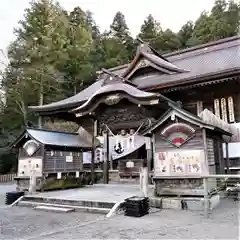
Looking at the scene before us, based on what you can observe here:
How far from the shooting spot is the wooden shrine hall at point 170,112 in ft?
22.8

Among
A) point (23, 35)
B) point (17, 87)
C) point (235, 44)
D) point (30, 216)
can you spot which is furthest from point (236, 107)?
point (23, 35)

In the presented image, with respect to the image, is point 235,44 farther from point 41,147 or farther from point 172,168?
point 41,147

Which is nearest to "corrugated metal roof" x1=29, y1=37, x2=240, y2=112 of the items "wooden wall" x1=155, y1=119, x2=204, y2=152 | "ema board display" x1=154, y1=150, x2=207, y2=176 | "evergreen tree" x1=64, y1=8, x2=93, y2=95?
"wooden wall" x1=155, y1=119, x2=204, y2=152

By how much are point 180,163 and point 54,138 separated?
19.1ft

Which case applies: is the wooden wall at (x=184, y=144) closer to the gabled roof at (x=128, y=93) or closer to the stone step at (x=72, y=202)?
the gabled roof at (x=128, y=93)

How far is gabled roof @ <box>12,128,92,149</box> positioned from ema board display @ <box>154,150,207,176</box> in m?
4.76

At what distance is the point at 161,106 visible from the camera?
9867 mm

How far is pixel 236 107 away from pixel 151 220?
226 inches

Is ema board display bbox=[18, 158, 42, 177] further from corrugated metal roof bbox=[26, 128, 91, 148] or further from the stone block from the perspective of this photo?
the stone block

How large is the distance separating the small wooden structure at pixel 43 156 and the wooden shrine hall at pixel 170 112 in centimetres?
144

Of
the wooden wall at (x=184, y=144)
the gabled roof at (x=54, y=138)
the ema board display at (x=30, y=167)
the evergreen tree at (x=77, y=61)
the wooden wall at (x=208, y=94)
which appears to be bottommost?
the ema board display at (x=30, y=167)

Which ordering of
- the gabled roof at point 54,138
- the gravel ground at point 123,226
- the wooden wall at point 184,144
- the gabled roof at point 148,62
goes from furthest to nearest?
1. the gabled roof at point 148,62
2. the gabled roof at point 54,138
3. the wooden wall at point 184,144
4. the gravel ground at point 123,226

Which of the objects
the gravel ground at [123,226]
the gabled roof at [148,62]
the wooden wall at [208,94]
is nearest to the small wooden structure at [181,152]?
the gravel ground at [123,226]

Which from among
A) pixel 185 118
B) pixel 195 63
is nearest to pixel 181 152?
pixel 185 118
